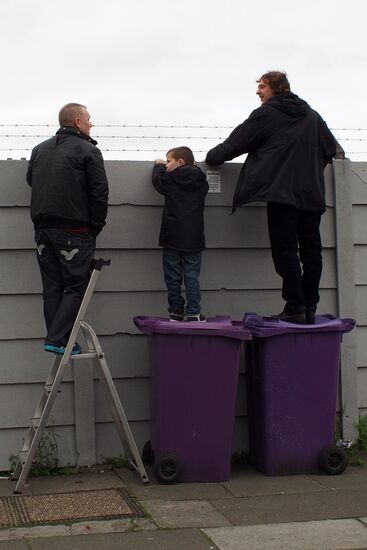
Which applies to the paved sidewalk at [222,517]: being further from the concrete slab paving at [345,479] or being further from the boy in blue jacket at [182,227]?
the boy in blue jacket at [182,227]

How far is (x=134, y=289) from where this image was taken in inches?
213

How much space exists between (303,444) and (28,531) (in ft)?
6.16

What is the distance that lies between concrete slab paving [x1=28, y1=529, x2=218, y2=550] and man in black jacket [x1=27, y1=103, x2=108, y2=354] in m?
1.20

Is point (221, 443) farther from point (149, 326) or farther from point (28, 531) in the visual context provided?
point (28, 531)

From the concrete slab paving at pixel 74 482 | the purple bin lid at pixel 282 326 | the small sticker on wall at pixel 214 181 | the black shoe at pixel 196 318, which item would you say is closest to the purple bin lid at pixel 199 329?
the purple bin lid at pixel 282 326

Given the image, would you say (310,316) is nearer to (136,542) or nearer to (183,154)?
(183,154)

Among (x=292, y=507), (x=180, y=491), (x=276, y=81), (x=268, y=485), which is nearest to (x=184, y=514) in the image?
(x=180, y=491)

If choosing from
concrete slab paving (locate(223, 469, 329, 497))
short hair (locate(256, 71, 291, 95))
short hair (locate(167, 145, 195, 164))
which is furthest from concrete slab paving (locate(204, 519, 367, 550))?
short hair (locate(256, 71, 291, 95))

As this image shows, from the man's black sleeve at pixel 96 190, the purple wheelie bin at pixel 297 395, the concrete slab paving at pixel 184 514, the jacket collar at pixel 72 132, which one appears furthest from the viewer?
the purple wheelie bin at pixel 297 395

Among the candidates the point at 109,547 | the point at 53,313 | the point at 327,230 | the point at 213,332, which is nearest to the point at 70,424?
the point at 53,313

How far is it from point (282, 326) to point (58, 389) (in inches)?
55.2

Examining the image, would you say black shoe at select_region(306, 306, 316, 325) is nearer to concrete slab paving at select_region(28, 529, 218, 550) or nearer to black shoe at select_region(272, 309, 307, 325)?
black shoe at select_region(272, 309, 307, 325)

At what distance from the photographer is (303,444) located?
200 inches

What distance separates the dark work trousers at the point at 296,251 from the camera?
5188mm
